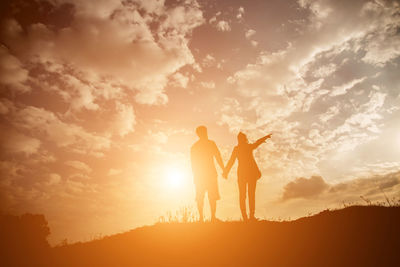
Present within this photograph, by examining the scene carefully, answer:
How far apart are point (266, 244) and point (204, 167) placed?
373cm

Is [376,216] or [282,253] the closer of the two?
[282,253]

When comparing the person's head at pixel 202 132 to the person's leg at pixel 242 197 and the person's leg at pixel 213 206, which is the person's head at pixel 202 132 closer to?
the person's leg at pixel 242 197

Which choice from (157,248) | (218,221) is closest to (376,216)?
(218,221)

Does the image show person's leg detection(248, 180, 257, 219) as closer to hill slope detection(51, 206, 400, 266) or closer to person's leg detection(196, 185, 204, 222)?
hill slope detection(51, 206, 400, 266)

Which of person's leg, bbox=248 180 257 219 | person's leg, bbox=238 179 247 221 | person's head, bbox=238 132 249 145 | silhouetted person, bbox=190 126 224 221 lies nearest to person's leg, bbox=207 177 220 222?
silhouetted person, bbox=190 126 224 221

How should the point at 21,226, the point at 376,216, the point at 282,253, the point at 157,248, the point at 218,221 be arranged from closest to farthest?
the point at 282,253
the point at 376,216
the point at 157,248
the point at 218,221
the point at 21,226

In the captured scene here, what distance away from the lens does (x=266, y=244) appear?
8391mm

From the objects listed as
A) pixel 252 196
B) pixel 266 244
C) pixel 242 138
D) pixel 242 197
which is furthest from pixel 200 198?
pixel 266 244

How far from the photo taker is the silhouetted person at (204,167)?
10.6 m

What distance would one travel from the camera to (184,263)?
8.21 metres

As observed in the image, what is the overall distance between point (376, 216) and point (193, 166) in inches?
268

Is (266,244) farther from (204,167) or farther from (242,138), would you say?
(242,138)

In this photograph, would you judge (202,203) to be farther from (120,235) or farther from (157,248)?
(120,235)

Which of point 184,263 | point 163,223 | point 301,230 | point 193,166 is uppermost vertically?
point 193,166
